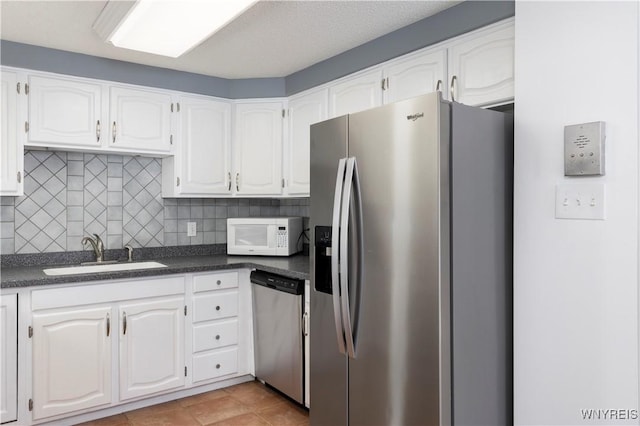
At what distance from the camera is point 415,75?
98.8 inches

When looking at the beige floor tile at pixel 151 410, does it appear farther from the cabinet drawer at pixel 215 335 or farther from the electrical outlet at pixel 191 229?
the electrical outlet at pixel 191 229

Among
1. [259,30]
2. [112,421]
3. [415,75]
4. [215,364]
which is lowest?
[112,421]

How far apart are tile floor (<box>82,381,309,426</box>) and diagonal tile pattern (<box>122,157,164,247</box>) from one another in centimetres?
119

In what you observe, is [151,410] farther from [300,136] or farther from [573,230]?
[573,230]

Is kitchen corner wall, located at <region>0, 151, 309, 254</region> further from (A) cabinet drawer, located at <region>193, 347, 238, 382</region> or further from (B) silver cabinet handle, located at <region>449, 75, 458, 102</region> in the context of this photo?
(B) silver cabinet handle, located at <region>449, 75, 458, 102</region>

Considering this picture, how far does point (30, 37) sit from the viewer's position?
2711 mm

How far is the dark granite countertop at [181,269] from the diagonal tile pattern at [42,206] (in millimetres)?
173

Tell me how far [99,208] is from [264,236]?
1.18 metres

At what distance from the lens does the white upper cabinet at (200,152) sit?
3.38 metres

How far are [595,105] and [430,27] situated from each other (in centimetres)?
105

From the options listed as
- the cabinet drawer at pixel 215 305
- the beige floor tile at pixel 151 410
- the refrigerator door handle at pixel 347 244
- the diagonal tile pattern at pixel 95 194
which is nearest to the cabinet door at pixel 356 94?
the refrigerator door handle at pixel 347 244

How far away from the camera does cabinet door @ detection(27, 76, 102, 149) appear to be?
9.23ft

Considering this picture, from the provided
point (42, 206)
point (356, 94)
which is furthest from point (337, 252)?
point (42, 206)

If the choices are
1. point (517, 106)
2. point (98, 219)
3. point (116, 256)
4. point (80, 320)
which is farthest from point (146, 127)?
point (517, 106)
